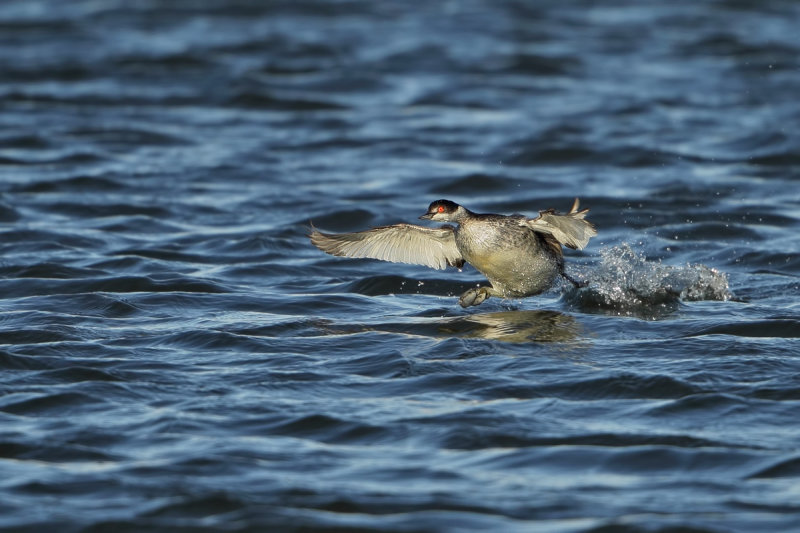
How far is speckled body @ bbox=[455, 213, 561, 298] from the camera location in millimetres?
8734

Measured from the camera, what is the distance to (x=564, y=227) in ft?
28.7

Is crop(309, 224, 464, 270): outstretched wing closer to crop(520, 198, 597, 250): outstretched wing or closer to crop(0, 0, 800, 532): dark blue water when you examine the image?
crop(0, 0, 800, 532): dark blue water

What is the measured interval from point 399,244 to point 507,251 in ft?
3.89

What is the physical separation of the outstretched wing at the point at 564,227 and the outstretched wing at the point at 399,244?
83 cm

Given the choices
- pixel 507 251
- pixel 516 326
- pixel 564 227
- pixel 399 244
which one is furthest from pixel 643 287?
pixel 399 244

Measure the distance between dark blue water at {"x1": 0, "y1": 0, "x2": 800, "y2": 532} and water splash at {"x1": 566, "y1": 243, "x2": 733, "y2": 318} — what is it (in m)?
0.02

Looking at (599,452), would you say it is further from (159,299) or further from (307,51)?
(307,51)

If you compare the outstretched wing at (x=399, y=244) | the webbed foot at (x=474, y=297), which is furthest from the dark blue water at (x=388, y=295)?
the outstretched wing at (x=399, y=244)

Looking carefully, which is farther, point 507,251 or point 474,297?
point 474,297

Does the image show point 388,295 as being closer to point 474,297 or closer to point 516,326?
point 474,297

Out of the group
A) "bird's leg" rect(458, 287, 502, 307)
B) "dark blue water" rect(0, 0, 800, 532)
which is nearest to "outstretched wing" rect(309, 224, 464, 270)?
Answer: "dark blue water" rect(0, 0, 800, 532)

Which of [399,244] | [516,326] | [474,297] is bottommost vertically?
[516,326]

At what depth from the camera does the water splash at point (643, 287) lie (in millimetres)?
9320

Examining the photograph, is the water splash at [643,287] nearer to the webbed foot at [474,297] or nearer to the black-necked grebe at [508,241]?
the black-necked grebe at [508,241]
